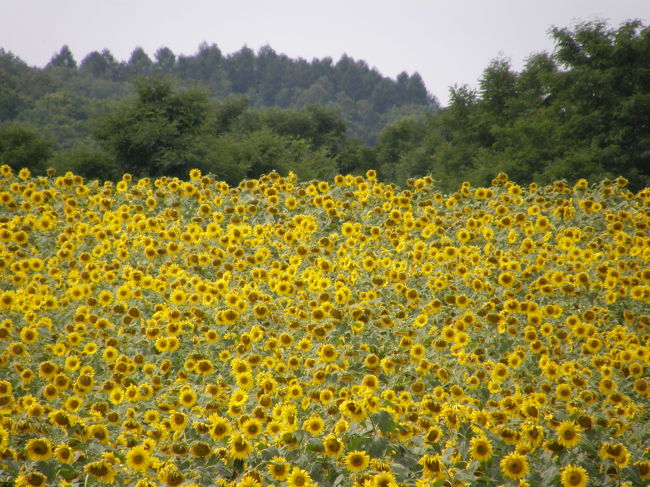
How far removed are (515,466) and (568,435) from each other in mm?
433

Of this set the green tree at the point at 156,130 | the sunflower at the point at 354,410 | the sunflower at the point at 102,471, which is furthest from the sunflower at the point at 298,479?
the green tree at the point at 156,130

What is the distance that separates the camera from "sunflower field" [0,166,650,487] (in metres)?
3.08

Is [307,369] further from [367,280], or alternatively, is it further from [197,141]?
[197,141]

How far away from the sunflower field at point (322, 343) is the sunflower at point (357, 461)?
1 centimetres

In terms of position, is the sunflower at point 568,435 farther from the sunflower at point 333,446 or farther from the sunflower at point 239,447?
the sunflower at point 239,447

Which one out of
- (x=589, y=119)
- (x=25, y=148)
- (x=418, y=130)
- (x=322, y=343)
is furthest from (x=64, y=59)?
(x=322, y=343)

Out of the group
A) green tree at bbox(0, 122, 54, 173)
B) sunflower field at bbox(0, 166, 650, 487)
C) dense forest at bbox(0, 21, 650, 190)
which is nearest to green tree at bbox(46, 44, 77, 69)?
dense forest at bbox(0, 21, 650, 190)

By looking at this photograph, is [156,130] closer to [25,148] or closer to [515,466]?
[25,148]

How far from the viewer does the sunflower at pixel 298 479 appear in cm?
273

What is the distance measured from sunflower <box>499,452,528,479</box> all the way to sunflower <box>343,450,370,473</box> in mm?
745

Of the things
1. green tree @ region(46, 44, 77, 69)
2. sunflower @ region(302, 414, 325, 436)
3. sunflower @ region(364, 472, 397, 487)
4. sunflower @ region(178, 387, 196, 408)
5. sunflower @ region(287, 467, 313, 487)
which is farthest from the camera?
green tree @ region(46, 44, 77, 69)

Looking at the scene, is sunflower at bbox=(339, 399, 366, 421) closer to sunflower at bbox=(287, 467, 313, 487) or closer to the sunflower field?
the sunflower field

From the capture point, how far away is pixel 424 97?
5723 inches

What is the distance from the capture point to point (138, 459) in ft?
9.60
